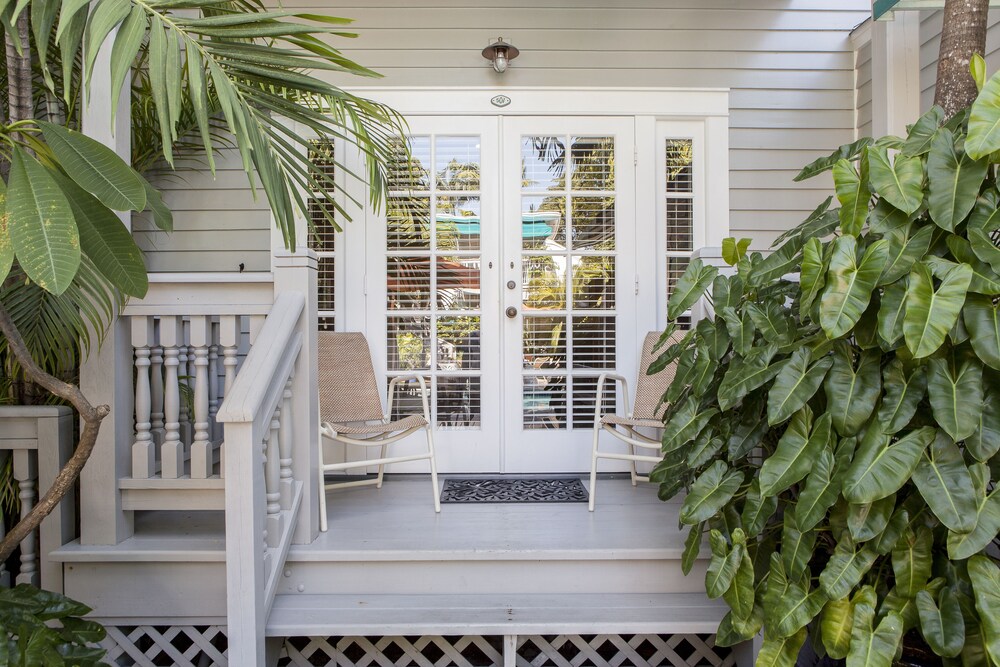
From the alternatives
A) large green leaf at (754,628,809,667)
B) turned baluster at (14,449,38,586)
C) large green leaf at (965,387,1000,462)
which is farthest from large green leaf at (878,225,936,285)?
turned baluster at (14,449,38,586)

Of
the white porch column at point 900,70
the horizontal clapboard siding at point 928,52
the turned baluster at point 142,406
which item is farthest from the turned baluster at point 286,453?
the horizontal clapboard siding at point 928,52

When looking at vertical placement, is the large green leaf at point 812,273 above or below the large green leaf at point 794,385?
above

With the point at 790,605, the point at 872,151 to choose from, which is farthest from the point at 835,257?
the point at 790,605

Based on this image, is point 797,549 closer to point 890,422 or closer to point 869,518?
point 869,518

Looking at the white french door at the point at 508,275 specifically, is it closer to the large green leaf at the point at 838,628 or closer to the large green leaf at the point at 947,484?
the large green leaf at the point at 838,628

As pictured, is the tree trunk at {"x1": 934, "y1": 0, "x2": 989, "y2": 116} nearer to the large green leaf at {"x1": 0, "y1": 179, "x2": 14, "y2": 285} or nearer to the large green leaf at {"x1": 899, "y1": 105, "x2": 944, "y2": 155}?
the large green leaf at {"x1": 899, "y1": 105, "x2": 944, "y2": 155}

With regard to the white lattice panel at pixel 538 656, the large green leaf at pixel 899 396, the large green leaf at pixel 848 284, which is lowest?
the white lattice panel at pixel 538 656

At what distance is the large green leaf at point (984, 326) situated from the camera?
54.8 inches

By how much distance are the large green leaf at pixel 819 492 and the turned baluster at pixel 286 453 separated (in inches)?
63.3

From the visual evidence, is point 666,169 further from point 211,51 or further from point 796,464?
point 211,51

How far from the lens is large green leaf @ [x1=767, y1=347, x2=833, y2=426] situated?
1.56 metres

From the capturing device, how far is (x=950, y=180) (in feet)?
4.90

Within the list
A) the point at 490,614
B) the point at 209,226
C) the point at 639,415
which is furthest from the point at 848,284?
the point at 209,226

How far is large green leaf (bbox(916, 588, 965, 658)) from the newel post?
1873 mm
